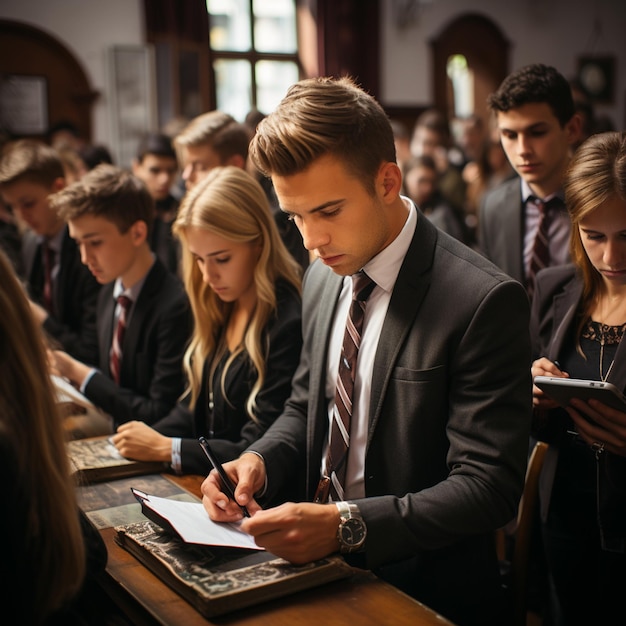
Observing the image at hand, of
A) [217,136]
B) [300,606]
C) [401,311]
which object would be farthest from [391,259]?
[217,136]

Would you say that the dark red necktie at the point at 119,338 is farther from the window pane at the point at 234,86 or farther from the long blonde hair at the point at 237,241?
the window pane at the point at 234,86

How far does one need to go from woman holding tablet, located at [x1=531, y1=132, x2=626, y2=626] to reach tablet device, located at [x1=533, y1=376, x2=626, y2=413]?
62 millimetres

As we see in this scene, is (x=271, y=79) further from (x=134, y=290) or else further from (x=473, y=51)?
(x=134, y=290)

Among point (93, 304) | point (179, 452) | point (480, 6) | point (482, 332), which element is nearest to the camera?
point (482, 332)

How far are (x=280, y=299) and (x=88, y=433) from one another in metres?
0.80

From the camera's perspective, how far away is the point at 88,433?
2.62 meters

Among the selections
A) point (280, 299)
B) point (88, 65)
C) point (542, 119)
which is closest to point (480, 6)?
point (88, 65)

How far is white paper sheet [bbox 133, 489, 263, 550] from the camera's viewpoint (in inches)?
60.9

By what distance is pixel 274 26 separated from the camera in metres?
10.8

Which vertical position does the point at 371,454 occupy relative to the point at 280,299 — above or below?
below

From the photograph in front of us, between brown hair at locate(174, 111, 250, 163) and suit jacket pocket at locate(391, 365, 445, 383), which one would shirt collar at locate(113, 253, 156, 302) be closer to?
brown hair at locate(174, 111, 250, 163)

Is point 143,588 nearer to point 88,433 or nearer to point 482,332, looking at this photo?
point 482,332

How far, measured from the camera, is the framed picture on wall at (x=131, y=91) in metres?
9.27

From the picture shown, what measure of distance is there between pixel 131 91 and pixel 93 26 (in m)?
0.91
